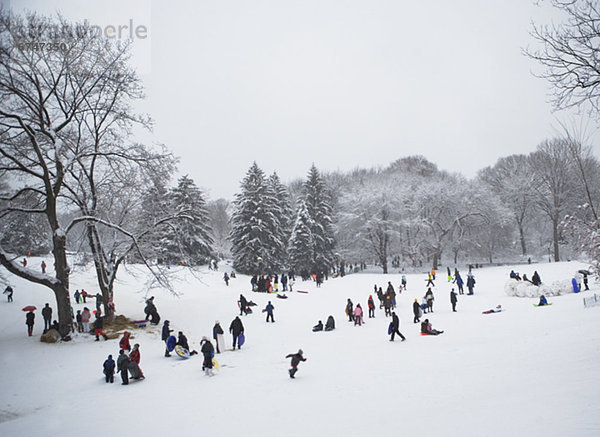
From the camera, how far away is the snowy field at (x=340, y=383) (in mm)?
6422

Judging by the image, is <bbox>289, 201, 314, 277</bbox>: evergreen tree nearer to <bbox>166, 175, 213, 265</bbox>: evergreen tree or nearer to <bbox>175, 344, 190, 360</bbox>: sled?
<bbox>166, 175, 213, 265</bbox>: evergreen tree

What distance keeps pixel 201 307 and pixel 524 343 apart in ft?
56.8

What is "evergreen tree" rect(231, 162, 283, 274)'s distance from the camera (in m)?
41.0

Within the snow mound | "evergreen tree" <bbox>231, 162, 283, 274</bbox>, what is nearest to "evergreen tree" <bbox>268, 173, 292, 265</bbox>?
"evergreen tree" <bbox>231, 162, 283, 274</bbox>

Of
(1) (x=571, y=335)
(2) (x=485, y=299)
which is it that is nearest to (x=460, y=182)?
(2) (x=485, y=299)

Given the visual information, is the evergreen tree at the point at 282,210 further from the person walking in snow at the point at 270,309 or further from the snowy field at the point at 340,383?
the snowy field at the point at 340,383

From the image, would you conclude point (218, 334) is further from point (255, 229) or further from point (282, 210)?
point (282, 210)

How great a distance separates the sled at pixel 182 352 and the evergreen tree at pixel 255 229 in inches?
1057

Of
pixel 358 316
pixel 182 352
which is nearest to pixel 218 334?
pixel 182 352

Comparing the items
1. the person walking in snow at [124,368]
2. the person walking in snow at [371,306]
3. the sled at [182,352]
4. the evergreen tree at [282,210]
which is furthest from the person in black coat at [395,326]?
the evergreen tree at [282,210]

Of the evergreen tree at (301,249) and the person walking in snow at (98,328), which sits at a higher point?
the evergreen tree at (301,249)

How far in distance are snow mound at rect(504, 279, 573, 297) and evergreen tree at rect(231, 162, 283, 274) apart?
25.5 m

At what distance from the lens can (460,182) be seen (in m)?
50.3

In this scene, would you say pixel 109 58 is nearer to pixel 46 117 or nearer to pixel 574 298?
pixel 46 117
